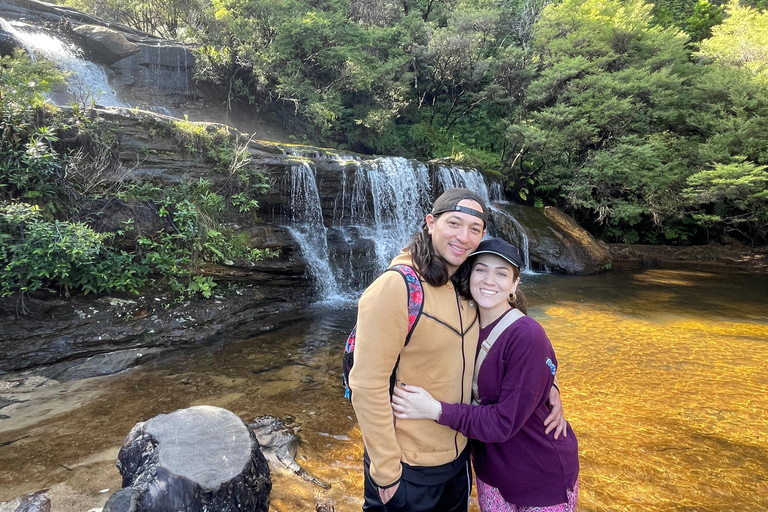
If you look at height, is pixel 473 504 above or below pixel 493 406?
below

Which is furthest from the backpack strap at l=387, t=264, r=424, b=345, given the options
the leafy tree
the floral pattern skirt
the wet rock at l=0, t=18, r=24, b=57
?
the leafy tree

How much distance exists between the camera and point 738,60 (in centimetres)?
1359

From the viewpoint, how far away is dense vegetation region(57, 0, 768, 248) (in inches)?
512

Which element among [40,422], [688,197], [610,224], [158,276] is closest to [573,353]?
[40,422]

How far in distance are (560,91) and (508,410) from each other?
16065 mm

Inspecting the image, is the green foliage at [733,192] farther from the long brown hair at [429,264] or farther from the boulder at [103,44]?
the boulder at [103,44]

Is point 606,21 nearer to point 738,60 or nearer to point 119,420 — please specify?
point 738,60

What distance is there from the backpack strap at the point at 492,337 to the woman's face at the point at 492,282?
0.20ft

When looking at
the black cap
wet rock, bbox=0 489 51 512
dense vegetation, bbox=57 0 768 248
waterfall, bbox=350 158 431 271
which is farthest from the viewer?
dense vegetation, bbox=57 0 768 248

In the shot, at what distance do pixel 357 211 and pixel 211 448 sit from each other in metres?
8.35

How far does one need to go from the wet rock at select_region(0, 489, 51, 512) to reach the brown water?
74mm

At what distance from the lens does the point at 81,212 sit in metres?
5.82

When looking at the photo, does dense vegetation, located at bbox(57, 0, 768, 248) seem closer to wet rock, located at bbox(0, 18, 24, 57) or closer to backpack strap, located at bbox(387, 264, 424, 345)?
wet rock, located at bbox(0, 18, 24, 57)

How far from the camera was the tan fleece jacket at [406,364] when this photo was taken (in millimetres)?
1389
